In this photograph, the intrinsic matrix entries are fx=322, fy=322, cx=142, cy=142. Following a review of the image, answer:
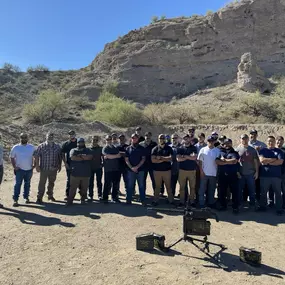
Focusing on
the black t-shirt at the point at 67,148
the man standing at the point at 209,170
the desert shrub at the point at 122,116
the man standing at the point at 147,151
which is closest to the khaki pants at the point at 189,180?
the man standing at the point at 209,170

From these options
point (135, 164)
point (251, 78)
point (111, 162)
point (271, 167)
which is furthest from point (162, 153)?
point (251, 78)

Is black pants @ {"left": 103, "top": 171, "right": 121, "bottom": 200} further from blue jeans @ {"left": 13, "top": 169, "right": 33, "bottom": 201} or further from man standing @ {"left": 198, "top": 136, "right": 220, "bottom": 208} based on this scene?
man standing @ {"left": 198, "top": 136, "right": 220, "bottom": 208}

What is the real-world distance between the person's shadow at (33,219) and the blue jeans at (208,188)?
3062mm

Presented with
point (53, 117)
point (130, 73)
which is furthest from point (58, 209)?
point (130, 73)

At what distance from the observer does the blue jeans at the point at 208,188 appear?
761 cm

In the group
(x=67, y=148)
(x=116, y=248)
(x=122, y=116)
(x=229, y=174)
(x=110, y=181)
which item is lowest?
(x=116, y=248)

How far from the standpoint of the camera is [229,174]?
7.40 meters

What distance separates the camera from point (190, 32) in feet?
119

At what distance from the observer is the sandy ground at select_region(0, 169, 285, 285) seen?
4457mm

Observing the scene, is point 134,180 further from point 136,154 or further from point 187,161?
point 187,161

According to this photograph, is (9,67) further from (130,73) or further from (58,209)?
(58,209)

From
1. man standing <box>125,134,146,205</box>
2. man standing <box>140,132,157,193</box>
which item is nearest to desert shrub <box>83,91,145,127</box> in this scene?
man standing <box>140,132,157,193</box>

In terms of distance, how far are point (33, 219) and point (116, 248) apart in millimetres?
2339

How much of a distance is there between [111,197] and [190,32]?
3174 centimetres
